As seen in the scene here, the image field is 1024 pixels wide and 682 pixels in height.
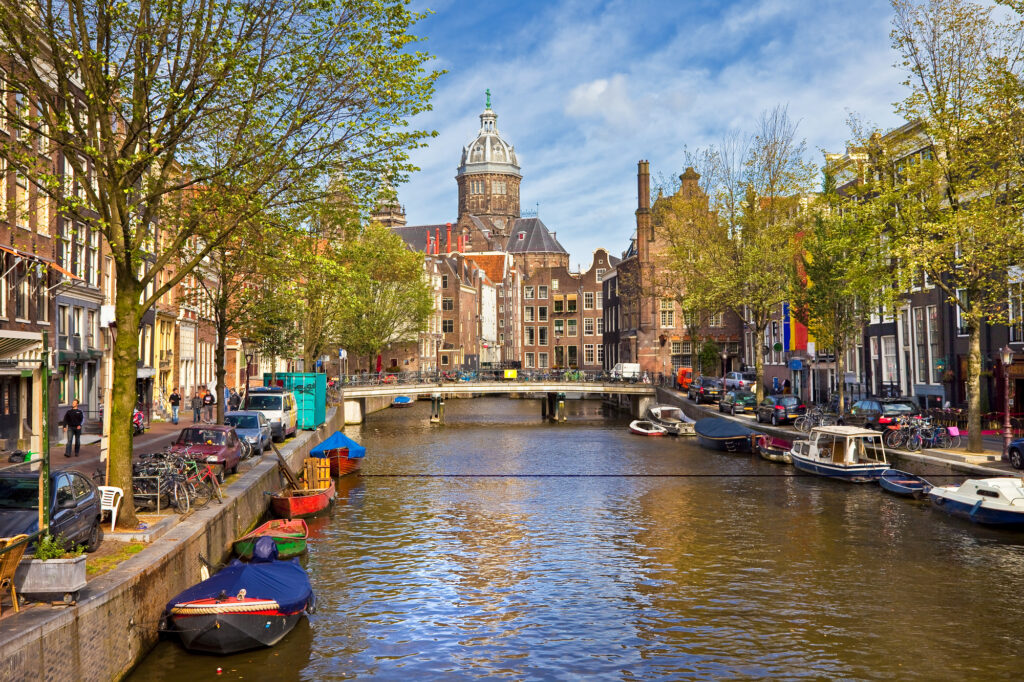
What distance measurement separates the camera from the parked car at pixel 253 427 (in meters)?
34.9

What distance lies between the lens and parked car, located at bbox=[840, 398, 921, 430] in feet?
130

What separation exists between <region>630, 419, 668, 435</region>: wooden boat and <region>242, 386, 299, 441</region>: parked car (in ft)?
80.3

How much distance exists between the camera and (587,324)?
13575 cm

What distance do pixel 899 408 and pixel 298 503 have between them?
90.8 feet

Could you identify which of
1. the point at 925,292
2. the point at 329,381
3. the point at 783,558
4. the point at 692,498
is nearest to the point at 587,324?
the point at 329,381

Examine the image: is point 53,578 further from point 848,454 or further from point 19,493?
point 848,454

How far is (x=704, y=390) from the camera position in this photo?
65500 mm

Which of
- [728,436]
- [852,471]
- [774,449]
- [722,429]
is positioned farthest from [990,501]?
[722,429]

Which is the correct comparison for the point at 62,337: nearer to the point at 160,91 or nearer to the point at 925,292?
the point at 160,91

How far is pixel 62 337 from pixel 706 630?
1151 inches

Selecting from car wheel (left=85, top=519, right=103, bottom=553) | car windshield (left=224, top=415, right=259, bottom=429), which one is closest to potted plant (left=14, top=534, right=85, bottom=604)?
car wheel (left=85, top=519, right=103, bottom=553)

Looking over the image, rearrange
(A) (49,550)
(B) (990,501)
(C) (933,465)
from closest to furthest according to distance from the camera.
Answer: (A) (49,550)
(B) (990,501)
(C) (933,465)

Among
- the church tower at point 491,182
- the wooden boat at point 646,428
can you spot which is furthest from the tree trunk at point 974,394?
the church tower at point 491,182

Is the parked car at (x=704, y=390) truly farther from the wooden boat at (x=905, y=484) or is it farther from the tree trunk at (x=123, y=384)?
the tree trunk at (x=123, y=384)
